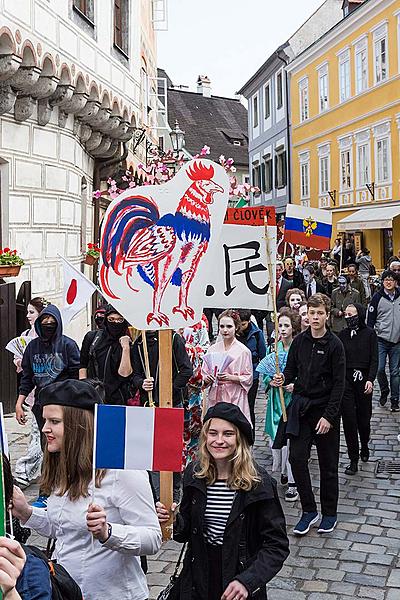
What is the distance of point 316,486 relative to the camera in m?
7.25

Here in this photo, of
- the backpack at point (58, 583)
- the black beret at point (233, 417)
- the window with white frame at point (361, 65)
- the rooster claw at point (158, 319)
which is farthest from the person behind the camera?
Answer: the window with white frame at point (361, 65)

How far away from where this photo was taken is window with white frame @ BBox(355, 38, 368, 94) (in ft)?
98.0

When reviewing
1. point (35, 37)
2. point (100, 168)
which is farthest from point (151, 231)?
point (100, 168)

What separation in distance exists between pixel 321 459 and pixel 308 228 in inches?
279

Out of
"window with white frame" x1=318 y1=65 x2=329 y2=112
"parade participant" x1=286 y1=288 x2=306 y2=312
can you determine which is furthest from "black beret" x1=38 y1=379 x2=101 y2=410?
"window with white frame" x1=318 y1=65 x2=329 y2=112

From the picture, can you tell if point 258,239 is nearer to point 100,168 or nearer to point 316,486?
point 316,486

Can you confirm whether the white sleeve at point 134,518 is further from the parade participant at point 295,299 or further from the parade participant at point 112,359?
the parade participant at point 295,299

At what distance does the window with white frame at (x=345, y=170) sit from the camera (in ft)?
105

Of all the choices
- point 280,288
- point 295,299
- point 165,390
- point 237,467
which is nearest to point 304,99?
point 280,288

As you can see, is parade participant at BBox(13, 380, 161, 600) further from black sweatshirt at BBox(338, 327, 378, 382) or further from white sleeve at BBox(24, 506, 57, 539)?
black sweatshirt at BBox(338, 327, 378, 382)

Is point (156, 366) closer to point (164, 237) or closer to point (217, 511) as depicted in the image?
point (164, 237)

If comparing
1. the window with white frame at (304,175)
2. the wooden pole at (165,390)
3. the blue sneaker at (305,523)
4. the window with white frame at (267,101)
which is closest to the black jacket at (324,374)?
the blue sneaker at (305,523)

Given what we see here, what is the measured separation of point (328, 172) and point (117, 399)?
28972 mm

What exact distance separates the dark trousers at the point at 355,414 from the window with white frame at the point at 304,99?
30.2 meters
